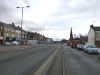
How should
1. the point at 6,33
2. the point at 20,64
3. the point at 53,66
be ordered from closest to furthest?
the point at 53,66 < the point at 20,64 < the point at 6,33

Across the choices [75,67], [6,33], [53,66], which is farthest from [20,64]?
[6,33]

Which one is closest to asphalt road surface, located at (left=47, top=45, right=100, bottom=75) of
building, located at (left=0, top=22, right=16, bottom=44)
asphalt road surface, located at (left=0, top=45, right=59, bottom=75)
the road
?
the road

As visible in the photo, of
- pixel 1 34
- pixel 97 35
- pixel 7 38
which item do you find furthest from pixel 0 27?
pixel 97 35

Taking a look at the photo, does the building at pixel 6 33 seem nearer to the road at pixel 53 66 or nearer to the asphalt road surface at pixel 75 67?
the road at pixel 53 66

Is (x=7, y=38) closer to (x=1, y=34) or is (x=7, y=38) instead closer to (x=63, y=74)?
(x=1, y=34)

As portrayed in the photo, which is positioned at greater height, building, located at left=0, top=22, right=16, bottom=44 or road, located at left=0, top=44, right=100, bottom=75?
building, located at left=0, top=22, right=16, bottom=44

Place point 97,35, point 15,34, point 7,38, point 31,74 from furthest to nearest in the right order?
point 15,34 < point 7,38 < point 97,35 < point 31,74

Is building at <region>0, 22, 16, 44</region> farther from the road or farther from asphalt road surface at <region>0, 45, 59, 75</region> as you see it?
the road

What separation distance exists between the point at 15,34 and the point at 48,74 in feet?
448

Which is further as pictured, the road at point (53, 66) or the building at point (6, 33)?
the building at point (6, 33)

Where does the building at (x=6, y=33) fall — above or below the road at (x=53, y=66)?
above

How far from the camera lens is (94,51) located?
145ft

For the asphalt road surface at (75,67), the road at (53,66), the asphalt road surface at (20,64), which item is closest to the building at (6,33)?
the asphalt road surface at (20,64)

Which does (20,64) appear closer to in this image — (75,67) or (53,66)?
(53,66)
